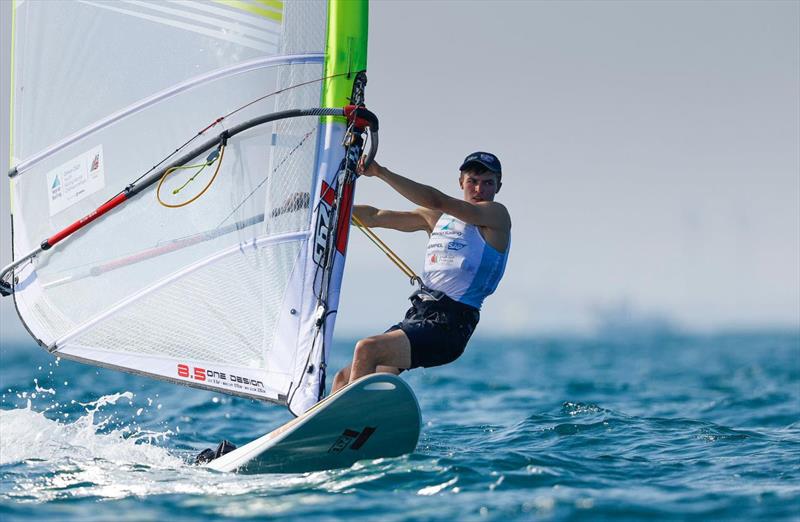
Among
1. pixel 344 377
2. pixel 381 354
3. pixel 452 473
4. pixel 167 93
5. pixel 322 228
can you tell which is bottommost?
pixel 452 473

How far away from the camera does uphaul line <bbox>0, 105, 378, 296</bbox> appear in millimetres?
5801

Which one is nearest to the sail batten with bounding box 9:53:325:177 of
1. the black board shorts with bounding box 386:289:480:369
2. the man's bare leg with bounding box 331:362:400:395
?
the black board shorts with bounding box 386:289:480:369

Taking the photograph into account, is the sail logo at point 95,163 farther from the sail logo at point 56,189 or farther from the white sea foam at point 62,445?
the white sea foam at point 62,445

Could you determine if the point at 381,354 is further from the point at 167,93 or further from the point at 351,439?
the point at 167,93

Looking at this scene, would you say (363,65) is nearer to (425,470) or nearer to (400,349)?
(400,349)

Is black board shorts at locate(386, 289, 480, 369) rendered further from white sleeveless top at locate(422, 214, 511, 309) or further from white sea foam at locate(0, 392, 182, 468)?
white sea foam at locate(0, 392, 182, 468)

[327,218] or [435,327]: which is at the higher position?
[327,218]

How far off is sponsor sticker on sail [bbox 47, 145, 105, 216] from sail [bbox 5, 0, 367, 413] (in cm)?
1

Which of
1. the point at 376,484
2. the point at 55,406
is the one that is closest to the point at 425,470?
the point at 376,484

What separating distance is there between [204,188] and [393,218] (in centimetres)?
147

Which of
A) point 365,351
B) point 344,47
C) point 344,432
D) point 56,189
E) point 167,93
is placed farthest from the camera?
point 56,189

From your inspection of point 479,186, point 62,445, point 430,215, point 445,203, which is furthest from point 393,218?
point 62,445

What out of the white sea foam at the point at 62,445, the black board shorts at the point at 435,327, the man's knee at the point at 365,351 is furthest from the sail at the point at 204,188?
the white sea foam at the point at 62,445

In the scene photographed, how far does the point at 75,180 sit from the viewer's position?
20.7 ft
